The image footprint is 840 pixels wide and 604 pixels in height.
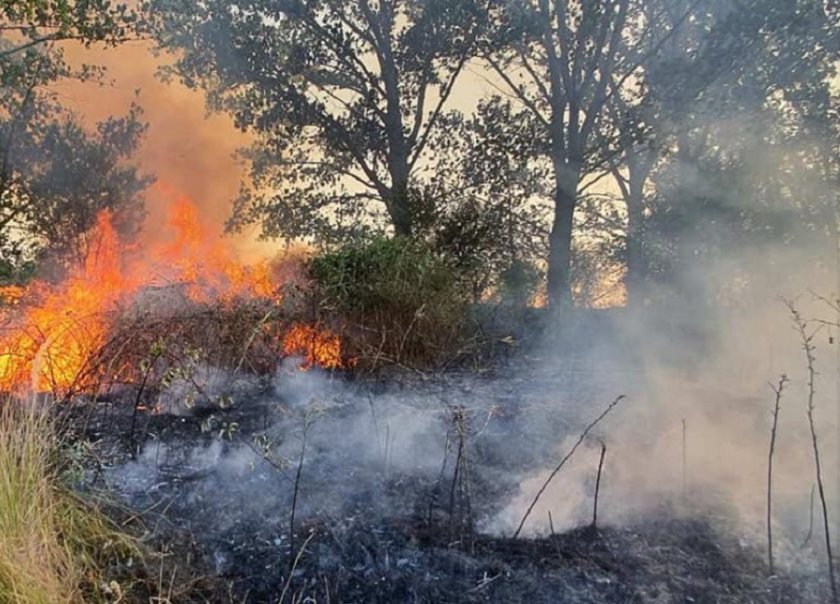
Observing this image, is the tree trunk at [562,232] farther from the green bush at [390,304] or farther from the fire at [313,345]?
the fire at [313,345]

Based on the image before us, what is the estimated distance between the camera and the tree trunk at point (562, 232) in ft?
30.7

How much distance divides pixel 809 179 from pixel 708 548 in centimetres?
905

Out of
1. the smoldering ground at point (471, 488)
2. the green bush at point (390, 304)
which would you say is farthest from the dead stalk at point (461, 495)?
the green bush at point (390, 304)

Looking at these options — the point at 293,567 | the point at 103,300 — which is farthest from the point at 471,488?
the point at 103,300

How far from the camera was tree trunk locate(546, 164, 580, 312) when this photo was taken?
9352 millimetres

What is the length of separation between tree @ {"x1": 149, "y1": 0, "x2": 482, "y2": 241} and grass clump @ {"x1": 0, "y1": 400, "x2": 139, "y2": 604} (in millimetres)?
6426

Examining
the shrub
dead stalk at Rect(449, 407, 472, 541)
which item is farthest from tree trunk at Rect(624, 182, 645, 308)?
dead stalk at Rect(449, 407, 472, 541)

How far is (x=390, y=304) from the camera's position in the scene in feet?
19.0

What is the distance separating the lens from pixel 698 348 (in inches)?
306

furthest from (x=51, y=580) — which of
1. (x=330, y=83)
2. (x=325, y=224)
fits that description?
(x=330, y=83)

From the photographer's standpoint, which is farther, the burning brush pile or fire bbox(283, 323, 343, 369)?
fire bbox(283, 323, 343, 369)

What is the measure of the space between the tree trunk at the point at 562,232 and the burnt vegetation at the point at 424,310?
45mm

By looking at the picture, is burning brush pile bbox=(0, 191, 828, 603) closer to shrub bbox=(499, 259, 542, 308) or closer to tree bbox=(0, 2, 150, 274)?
shrub bbox=(499, 259, 542, 308)

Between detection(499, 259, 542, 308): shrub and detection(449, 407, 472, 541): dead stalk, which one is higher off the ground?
detection(499, 259, 542, 308): shrub
